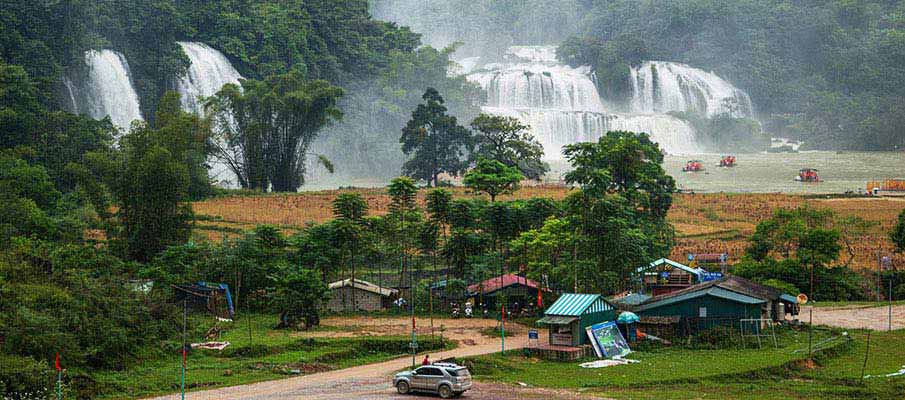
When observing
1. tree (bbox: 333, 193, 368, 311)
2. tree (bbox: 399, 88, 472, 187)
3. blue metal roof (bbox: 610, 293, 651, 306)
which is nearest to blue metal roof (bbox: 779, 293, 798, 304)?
blue metal roof (bbox: 610, 293, 651, 306)

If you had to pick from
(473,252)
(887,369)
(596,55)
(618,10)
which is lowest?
(887,369)

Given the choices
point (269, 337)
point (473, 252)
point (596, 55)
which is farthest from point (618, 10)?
point (269, 337)

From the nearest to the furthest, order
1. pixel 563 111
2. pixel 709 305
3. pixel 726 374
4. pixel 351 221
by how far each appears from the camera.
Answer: pixel 726 374 → pixel 709 305 → pixel 351 221 → pixel 563 111

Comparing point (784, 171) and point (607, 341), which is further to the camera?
point (784, 171)

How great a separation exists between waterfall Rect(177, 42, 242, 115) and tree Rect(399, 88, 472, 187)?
572 inches

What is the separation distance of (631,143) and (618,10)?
111 m

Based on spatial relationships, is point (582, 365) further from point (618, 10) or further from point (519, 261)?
point (618, 10)

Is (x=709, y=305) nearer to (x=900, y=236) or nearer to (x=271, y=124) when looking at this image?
(x=900, y=236)

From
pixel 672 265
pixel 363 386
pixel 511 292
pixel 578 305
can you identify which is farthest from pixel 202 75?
pixel 363 386

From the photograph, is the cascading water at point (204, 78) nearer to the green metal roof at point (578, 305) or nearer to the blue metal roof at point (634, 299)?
the blue metal roof at point (634, 299)

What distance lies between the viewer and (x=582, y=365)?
2448cm

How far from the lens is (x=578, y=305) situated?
2655 centimetres

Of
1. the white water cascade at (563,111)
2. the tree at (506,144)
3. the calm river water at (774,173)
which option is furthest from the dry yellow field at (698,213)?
the white water cascade at (563,111)

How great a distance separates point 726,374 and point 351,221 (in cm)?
1704
